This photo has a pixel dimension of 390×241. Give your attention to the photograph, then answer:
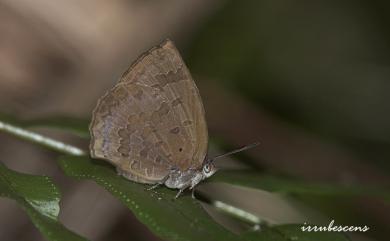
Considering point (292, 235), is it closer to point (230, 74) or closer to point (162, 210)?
point (162, 210)

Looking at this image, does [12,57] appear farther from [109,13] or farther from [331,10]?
[331,10]

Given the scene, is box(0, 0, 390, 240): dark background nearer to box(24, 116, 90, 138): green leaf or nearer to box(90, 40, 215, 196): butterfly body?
box(24, 116, 90, 138): green leaf

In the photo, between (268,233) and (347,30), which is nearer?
(268,233)

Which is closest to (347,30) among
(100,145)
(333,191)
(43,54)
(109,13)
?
(109,13)

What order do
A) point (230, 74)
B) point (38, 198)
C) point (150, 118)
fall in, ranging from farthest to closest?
point (230, 74) → point (150, 118) → point (38, 198)

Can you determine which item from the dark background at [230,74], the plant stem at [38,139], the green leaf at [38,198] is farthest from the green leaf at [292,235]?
the dark background at [230,74]

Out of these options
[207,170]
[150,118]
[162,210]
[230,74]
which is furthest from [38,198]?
[230,74]
